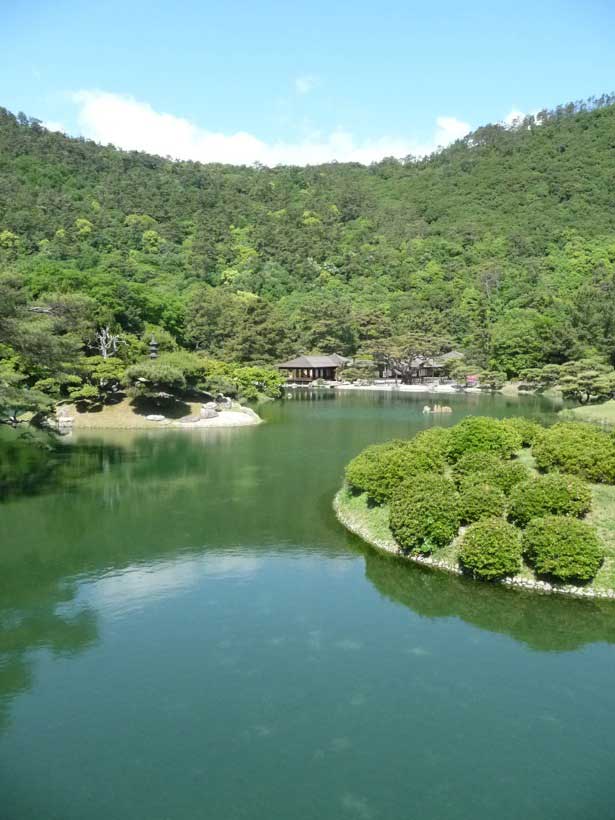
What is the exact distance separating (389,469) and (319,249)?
80.1m

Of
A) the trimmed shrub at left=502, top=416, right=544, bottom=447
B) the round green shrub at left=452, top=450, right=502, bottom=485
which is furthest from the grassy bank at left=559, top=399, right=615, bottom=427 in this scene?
the round green shrub at left=452, top=450, right=502, bottom=485

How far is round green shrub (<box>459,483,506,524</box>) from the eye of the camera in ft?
51.0

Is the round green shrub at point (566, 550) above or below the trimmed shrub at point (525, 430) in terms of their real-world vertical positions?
below

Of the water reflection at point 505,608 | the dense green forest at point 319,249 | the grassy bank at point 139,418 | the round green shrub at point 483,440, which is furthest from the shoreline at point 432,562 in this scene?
the dense green forest at point 319,249

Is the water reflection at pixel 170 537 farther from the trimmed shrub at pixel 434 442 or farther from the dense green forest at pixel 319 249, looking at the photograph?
the dense green forest at pixel 319 249

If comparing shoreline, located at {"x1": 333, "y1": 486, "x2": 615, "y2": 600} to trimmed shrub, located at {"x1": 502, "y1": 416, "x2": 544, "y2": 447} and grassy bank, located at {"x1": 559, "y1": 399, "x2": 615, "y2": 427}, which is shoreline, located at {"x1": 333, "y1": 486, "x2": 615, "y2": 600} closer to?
trimmed shrub, located at {"x1": 502, "y1": 416, "x2": 544, "y2": 447}

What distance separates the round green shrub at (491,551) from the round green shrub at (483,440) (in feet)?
15.9

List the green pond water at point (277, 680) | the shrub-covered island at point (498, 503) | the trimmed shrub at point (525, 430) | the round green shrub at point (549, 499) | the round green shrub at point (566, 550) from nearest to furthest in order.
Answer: the green pond water at point (277, 680) < the round green shrub at point (566, 550) < the shrub-covered island at point (498, 503) < the round green shrub at point (549, 499) < the trimmed shrub at point (525, 430)

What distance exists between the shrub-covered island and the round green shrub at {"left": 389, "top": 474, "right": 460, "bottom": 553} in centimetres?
2

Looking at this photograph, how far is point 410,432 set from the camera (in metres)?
33.8

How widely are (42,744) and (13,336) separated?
15714 mm

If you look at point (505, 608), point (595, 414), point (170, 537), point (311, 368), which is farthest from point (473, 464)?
point (311, 368)

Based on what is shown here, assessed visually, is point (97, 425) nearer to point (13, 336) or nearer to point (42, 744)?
point (13, 336)

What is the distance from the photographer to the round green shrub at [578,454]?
57.0 feet
